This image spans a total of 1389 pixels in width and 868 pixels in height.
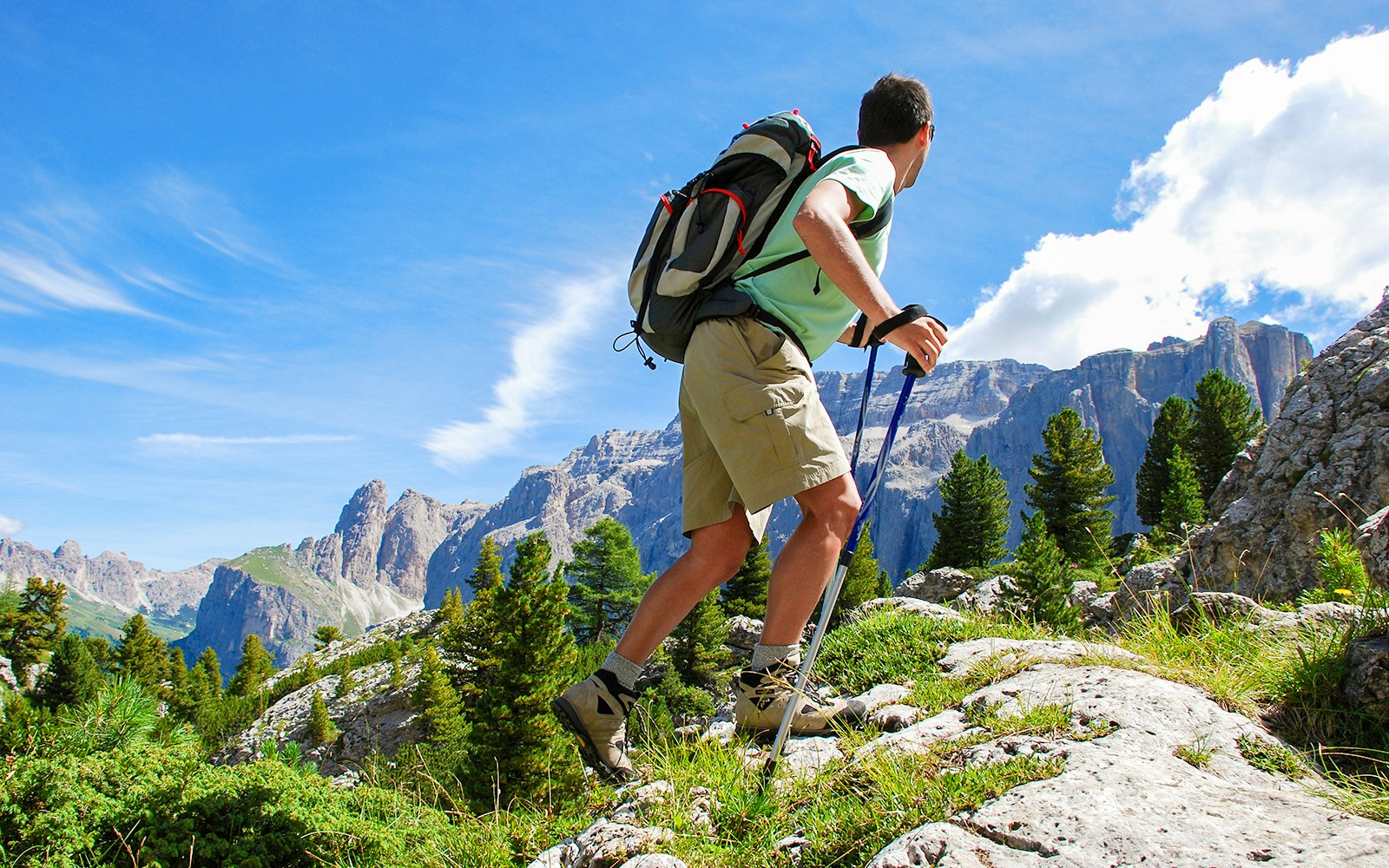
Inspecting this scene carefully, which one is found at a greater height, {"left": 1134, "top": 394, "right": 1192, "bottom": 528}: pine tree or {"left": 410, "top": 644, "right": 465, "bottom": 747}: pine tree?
{"left": 1134, "top": 394, "right": 1192, "bottom": 528}: pine tree

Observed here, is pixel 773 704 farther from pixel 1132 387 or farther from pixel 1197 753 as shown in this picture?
pixel 1132 387

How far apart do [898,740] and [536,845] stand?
1.56m

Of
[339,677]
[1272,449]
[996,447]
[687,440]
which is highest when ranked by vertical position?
[996,447]

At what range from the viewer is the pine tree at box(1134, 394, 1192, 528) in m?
50.1

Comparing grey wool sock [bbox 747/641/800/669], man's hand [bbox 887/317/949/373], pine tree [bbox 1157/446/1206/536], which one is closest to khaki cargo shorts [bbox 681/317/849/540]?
man's hand [bbox 887/317/949/373]

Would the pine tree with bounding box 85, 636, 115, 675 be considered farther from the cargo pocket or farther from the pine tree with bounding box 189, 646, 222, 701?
the cargo pocket

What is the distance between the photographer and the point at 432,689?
36.3 meters

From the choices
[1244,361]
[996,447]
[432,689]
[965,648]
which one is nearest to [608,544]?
[432,689]

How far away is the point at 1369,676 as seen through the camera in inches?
112

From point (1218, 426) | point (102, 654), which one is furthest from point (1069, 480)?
point (102, 654)

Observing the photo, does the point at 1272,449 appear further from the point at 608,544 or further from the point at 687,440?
the point at 608,544

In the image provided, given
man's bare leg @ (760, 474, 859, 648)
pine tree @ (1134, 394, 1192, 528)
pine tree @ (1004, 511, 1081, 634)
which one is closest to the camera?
man's bare leg @ (760, 474, 859, 648)

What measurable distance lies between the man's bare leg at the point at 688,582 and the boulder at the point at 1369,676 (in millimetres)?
2563

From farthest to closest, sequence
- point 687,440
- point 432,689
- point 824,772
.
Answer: point 432,689
point 687,440
point 824,772
